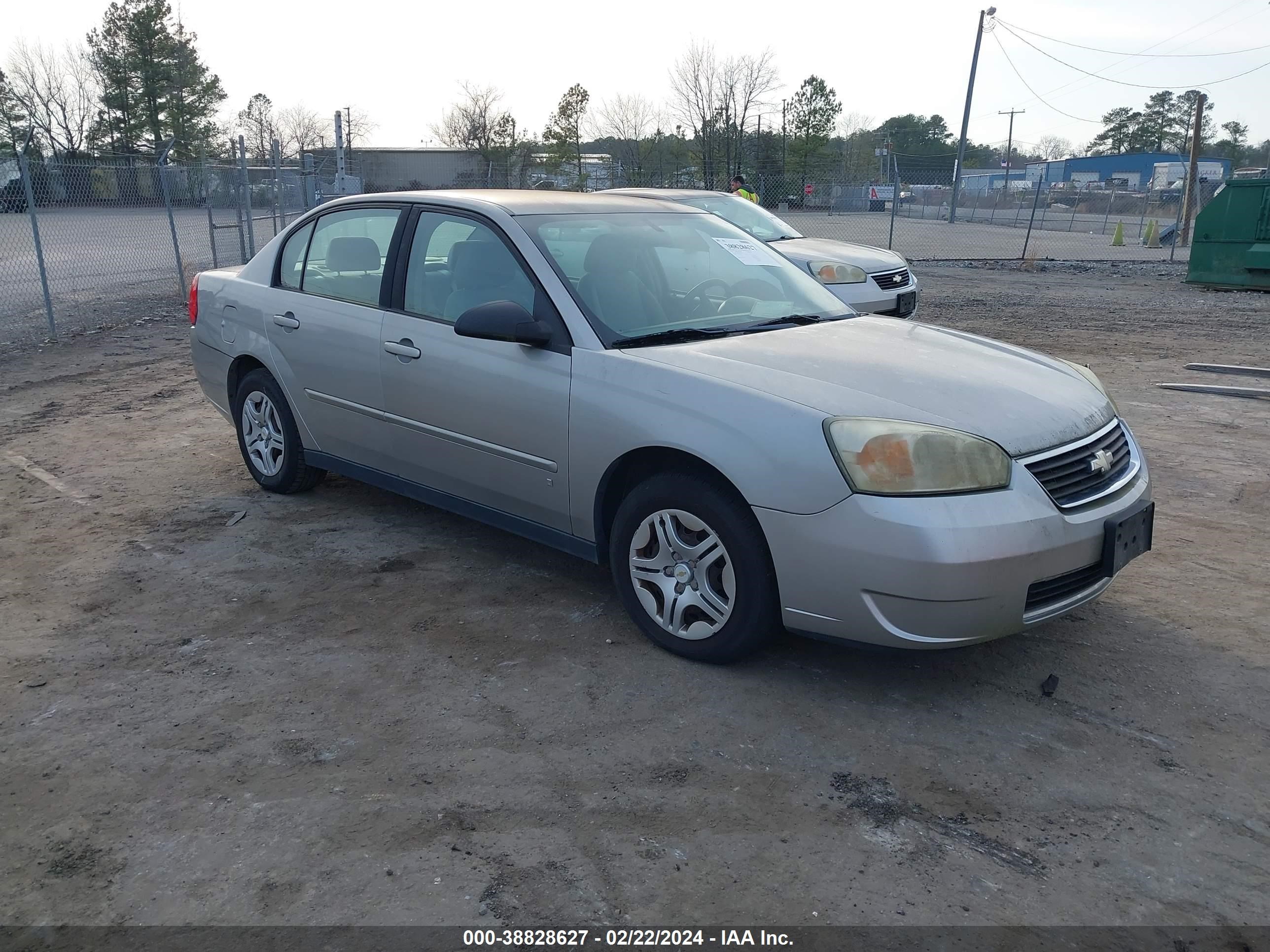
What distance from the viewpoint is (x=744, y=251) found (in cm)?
480

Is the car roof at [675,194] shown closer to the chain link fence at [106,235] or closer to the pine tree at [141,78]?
the chain link fence at [106,235]

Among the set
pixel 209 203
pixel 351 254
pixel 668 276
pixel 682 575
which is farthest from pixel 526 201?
pixel 209 203

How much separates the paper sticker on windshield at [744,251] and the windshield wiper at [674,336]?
A: 0.71m

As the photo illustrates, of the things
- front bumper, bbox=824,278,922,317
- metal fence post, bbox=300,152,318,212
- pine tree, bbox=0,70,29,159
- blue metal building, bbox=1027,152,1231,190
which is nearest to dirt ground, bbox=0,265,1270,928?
front bumper, bbox=824,278,922,317

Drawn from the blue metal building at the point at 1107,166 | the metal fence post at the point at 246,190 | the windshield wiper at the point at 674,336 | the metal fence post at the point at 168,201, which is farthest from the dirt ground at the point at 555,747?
the blue metal building at the point at 1107,166

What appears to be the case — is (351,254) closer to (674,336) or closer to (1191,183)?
(674,336)

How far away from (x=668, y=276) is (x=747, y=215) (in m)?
7.78

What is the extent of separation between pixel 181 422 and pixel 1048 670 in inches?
245

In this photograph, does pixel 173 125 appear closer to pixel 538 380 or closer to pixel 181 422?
pixel 181 422

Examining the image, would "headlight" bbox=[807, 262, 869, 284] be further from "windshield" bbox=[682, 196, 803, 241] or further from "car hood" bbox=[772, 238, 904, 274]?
"windshield" bbox=[682, 196, 803, 241]

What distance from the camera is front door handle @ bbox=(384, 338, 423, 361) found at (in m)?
4.44

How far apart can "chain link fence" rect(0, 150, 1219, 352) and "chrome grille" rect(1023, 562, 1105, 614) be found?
1043cm

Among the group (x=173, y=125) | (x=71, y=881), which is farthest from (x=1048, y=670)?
(x=173, y=125)

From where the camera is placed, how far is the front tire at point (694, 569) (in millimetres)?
3383
